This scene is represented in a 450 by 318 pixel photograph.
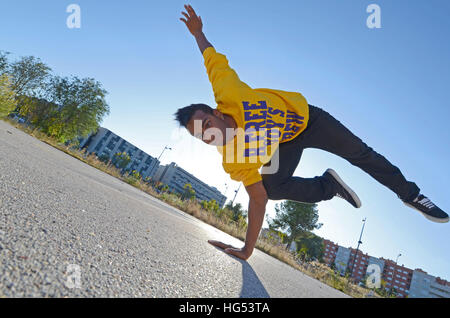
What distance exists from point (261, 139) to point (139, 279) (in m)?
1.44

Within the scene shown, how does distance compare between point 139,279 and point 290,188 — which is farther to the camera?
point 290,188

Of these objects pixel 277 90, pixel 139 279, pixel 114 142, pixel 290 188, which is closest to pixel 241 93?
pixel 277 90

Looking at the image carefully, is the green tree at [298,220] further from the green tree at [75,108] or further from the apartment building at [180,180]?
the apartment building at [180,180]

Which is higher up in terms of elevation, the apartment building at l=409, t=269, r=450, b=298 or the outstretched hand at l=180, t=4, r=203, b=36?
the apartment building at l=409, t=269, r=450, b=298

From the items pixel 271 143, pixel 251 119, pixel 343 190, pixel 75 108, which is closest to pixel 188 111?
pixel 251 119

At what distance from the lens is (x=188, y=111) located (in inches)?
81.3

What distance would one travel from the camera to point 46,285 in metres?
0.45

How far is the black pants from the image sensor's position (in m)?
2.10

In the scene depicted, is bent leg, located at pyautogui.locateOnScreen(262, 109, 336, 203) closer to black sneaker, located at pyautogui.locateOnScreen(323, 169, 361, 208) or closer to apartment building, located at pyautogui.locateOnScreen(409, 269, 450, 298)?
black sneaker, located at pyautogui.locateOnScreen(323, 169, 361, 208)

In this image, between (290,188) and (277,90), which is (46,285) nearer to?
(290,188)

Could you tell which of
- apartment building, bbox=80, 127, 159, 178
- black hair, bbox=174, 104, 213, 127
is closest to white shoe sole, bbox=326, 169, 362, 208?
black hair, bbox=174, 104, 213, 127

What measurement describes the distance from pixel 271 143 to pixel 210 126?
544mm

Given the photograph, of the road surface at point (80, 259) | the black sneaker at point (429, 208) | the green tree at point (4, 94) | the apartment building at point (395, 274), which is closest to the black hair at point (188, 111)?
the road surface at point (80, 259)

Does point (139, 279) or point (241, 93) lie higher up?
point (241, 93)
